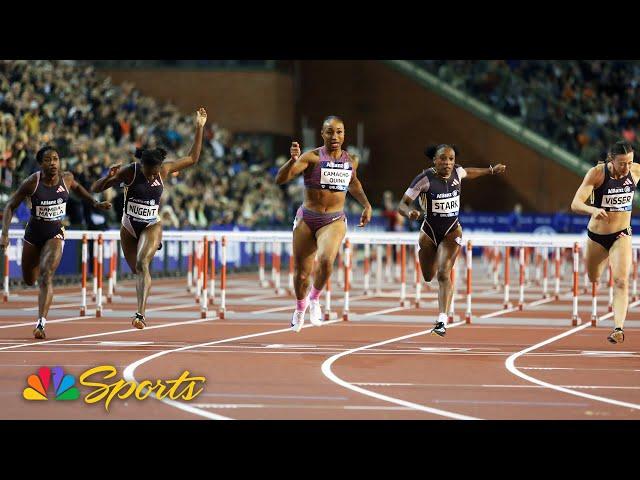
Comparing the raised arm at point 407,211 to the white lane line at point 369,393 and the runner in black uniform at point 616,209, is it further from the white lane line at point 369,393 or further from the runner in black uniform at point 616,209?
the runner in black uniform at point 616,209

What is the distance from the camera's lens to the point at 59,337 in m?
16.1

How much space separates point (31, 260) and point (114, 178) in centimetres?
175

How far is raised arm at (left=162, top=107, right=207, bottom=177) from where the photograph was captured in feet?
46.3

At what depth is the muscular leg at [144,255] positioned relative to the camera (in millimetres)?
14773

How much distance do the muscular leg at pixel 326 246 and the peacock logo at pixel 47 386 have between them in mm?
3476

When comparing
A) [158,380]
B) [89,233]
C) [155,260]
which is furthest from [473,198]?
[158,380]

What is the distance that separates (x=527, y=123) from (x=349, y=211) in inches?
256

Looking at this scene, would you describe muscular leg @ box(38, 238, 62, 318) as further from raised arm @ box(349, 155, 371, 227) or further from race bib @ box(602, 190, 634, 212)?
race bib @ box(602, 190, 634, 212)

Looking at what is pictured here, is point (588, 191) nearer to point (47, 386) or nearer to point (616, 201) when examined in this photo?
point (616, 201)

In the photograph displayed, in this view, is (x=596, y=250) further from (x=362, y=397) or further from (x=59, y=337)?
(x=59, y=337)

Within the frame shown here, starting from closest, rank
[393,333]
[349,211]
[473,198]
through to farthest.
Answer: [393,333]
[349,211]
[473,198]

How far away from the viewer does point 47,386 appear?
11.1m

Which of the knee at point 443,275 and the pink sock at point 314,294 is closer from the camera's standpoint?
the pink sock at point 314,294

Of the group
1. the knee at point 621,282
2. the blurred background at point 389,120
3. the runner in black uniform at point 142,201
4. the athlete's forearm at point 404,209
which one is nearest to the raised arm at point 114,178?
the runner in black uniform at point 142,201
